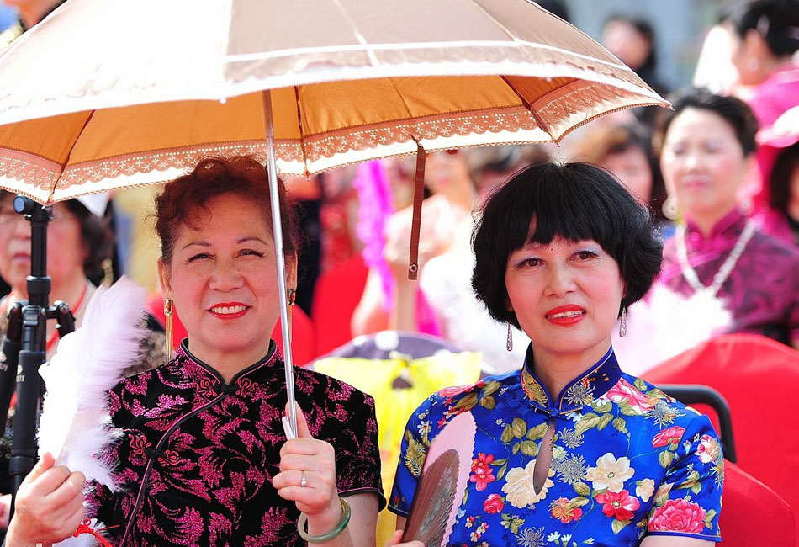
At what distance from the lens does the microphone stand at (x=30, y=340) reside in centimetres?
290

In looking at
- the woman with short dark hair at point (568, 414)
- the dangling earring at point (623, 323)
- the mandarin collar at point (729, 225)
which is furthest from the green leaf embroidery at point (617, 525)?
the mandarin collar at point (729, 225)

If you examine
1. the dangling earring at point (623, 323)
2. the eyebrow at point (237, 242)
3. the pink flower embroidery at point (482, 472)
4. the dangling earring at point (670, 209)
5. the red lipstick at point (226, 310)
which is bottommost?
the pink flower embroidery at point (482, 472)

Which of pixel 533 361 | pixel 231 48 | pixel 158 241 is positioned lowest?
pixel 533 361

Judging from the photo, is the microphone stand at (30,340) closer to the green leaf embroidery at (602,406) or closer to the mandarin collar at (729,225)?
the green leaf embroidery at (602,406)

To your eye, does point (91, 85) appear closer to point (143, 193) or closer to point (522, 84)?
point (522, 84)

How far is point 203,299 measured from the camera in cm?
284

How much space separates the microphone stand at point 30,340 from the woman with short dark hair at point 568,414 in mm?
856

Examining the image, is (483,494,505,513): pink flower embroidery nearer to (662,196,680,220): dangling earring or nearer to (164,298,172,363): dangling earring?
(164,298,172,363): dangling earring

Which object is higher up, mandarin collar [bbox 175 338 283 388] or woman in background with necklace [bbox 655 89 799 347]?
woman in background with necklace [bbox 655 89 799 347]

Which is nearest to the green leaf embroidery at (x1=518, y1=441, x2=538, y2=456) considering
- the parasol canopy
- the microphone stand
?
the parasol canopy

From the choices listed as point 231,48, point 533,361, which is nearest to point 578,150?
point 533,361

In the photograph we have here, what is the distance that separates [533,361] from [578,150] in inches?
112

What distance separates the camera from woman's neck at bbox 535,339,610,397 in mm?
2740

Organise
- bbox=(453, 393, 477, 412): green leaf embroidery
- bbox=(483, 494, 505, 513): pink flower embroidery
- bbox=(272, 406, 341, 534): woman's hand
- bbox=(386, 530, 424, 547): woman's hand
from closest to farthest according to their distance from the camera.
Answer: bbox=(272, 406, 341, 534): woman's hand → bbox=(386, 530, 424, 547): woman's hand → bbox=(483, 494, 505, 513): pink flower embroidery → bbox=(453, 393, 477, 412): green leaf embroidery
